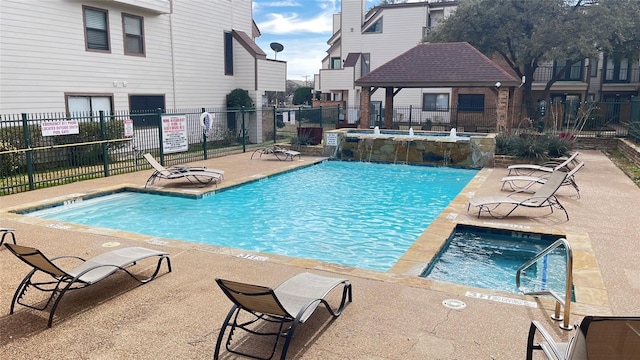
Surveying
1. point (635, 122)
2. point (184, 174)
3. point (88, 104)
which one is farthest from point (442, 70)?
point (88, 104)

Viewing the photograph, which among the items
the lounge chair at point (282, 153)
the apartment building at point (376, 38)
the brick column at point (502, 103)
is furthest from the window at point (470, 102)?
the lounge chair at point (282, 153)

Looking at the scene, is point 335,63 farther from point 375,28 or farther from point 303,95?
point 303,95

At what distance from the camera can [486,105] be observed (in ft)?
108

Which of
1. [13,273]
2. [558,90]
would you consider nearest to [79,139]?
[13,273]

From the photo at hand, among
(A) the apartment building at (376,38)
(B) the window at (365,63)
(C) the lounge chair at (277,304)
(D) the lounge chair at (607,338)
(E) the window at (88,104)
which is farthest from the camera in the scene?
(B) the window at (365,63)

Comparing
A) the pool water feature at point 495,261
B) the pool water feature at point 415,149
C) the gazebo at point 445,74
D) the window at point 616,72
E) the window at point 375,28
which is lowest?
the pool water feature at point 495,261

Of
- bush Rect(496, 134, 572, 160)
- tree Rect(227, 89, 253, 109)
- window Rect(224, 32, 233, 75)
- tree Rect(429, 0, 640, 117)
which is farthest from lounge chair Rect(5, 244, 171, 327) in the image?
tree Rect(429, 0, 640, 117)

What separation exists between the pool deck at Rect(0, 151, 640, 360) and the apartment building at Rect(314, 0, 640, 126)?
28.0m

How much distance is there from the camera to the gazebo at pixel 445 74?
67.4 feet

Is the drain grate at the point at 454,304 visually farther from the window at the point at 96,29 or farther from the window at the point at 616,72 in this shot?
the window at the point at 616,72

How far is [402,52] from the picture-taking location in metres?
36.8

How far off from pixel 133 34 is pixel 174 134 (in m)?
5.68

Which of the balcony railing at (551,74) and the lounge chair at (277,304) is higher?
the balcony railing at (551,74)

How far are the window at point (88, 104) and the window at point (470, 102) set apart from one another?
23030 millimetres
